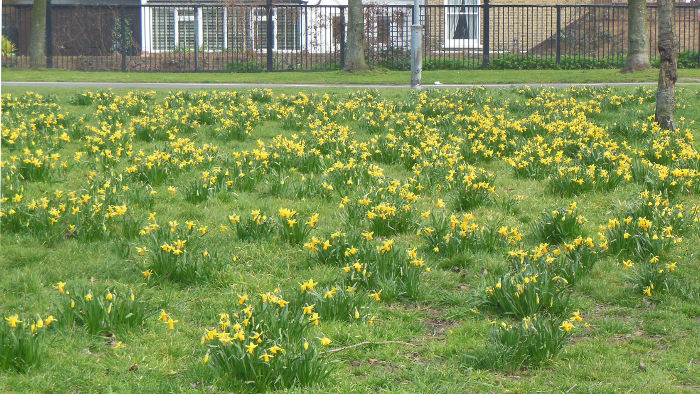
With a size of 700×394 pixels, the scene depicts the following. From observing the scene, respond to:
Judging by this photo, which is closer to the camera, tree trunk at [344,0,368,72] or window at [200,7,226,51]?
tree trunk at [344,0,368,72]

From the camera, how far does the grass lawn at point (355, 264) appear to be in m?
4.14

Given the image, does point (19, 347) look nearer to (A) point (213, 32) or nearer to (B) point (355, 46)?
(B) point (355, 46)

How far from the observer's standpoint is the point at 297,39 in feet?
104

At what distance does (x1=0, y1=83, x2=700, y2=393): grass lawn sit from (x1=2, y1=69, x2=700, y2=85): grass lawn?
10174 mm

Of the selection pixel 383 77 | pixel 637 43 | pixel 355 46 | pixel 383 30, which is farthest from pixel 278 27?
pixel 637 43

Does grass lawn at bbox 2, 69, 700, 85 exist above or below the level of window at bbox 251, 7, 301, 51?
below

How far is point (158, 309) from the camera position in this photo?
488cm

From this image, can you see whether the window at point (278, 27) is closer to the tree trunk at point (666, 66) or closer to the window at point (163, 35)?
the window at point (163, 35)

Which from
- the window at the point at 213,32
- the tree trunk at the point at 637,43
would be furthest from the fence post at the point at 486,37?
the window at the point at 213,32

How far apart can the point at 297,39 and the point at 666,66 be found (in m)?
22.3

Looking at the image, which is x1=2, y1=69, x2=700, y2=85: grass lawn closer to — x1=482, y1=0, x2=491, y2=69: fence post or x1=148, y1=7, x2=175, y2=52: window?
x1=482, y1=0, x2=491, y2=69: fence post

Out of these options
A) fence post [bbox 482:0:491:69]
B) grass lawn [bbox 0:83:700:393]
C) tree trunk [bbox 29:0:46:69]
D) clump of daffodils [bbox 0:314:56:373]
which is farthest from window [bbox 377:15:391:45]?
clump of daffodils [bbox 0:314:56:373]

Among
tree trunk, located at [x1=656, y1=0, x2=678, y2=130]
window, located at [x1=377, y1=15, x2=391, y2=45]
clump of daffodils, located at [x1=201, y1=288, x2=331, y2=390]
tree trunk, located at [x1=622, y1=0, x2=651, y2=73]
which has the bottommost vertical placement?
clump of daffodils, located at [x1=201, y1=288, x2=331, y2=390]

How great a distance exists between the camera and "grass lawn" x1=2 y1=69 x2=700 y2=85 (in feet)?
66.7
